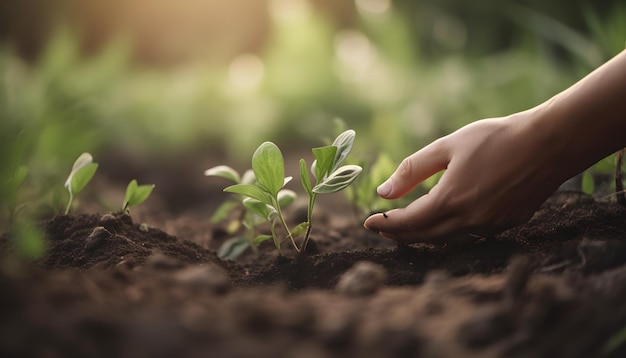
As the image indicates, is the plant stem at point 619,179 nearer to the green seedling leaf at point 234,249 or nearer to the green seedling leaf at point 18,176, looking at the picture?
the green seedling leaf at point 234,249

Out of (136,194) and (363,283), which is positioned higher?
(136,194)

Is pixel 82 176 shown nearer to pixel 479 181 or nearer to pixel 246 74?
pixel 479 181

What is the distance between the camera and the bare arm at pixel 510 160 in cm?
90

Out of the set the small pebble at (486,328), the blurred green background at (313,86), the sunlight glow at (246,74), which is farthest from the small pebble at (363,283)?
the sunlight glow at (246,74)

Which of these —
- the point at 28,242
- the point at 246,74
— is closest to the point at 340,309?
the point at 28,242

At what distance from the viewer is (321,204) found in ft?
6.70

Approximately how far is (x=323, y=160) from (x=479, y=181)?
28cm

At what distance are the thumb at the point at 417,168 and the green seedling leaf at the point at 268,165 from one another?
0.20 metres

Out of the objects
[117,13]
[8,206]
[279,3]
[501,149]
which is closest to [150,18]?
[117,13]

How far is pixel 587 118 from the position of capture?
898 mm

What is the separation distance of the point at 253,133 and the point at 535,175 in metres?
1.81

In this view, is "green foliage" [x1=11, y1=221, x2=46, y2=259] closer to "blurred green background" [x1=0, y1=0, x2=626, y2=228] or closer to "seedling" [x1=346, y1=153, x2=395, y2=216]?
"blurred green background" [x1=0, y1=0, x2=626, y2=228]

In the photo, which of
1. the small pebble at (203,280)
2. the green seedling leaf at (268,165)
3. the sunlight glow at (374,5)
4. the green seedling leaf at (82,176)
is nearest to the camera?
the small pebble at (203,280)

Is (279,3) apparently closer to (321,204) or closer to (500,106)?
(500,106)
